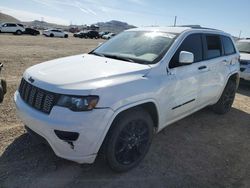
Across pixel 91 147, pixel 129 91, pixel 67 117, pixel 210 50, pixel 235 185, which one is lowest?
pixel 235 185

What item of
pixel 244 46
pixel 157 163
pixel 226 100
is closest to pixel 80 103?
pixel 157 163

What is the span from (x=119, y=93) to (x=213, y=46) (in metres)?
2.95

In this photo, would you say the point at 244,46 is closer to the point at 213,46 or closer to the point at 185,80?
the point at 213,46

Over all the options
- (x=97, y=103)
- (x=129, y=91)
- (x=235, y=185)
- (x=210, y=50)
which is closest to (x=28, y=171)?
(x=97, y=103)

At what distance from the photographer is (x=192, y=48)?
4.45 meters

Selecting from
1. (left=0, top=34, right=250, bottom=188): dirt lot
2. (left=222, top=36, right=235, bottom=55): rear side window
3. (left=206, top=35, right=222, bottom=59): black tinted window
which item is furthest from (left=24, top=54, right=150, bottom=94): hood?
(left=222, top=36, right=235, bottom=55): rear side window

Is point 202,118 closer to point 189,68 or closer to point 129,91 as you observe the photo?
point 189,68

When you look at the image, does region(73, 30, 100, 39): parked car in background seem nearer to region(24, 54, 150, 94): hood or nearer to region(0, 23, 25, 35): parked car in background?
region(0, 23, 25, 35): parked car in background

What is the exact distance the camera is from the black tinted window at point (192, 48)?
3.93m

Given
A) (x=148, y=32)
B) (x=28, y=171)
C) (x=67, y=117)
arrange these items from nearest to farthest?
(x=67, y=117) < (x=28, y=171) < (x=148, y=32)

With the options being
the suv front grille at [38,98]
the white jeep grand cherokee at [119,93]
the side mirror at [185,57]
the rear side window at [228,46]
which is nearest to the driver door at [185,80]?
the white jeep grand cherokee at [119,93]

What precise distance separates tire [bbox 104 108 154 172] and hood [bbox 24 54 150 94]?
498 mm

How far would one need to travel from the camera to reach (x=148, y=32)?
448cm

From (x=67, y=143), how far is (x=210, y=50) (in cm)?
336
